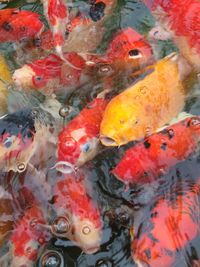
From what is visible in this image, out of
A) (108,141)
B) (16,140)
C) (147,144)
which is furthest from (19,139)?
(147,144)

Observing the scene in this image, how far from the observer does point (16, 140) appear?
2.79m

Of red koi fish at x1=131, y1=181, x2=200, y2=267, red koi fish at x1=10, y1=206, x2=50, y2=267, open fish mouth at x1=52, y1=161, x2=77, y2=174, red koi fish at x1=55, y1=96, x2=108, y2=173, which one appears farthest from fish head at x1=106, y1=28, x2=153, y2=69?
red koi fish at x1=10, y1=206, x2=50, y2=267

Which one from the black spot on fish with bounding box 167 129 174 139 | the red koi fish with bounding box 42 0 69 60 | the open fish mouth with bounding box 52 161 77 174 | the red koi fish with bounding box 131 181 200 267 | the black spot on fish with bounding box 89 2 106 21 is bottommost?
the red koi fish with bounding box 131 181 200 267

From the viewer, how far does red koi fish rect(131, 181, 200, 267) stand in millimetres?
2322

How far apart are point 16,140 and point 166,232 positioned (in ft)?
3.58

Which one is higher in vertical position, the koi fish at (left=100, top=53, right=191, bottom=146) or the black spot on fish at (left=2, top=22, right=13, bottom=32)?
the black spot on fish at (left=2, top=22, right=13, bottom=32)

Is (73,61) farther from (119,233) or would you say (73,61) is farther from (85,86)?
(119,233)

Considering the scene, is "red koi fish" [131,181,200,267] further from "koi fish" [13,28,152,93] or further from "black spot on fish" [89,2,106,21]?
"black spot on fish" [89,2,106,21]

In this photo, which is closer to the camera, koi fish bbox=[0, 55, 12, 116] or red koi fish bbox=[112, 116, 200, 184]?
red koi fish bbox=[112, 116, 200, 184]

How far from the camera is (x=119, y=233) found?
2619 mm

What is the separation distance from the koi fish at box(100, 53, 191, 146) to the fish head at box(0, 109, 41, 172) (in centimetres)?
48

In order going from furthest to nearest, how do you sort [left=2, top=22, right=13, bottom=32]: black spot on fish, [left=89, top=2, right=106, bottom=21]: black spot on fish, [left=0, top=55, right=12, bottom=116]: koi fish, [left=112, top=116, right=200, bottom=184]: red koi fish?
[left=89, top=2, right=106, bottom=21]: black spot on fish
[left=2, top=22, right=13, bottom=32]: black spot on fish
[left=0, top=55, right=12, bottom=116]: koi fish
[left=112, top=116, right=200, bottom=184]: red koi fish

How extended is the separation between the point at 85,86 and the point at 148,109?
0.67m

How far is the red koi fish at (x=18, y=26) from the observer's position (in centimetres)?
370
